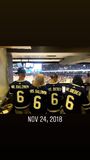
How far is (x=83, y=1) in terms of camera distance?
3504mm

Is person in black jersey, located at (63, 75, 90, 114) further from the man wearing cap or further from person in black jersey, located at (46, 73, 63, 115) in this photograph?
the man wearing cap

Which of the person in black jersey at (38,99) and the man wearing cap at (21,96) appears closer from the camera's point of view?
the person in black jersey at (38,99)

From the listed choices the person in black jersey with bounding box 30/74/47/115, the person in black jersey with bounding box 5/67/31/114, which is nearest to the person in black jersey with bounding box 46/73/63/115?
the person in black jersey with bounding box 30/74/47/115

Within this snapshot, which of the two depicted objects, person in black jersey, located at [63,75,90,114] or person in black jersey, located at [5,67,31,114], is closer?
person in black jersey, located at [63,75,90,114]

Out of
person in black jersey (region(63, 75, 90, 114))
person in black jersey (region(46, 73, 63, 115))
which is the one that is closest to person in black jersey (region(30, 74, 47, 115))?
→ person in black jersey (region(46, 73, 63, 115))

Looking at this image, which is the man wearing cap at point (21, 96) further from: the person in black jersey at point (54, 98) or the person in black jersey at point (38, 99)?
the person in black jersey at point (54, 98)

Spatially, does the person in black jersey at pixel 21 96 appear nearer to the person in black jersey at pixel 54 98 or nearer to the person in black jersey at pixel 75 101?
the person in black jersey at pixel 54 98

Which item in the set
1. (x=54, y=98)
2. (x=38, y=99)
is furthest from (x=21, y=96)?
(x=54, y=98)

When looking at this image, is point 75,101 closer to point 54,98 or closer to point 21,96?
point 54,98

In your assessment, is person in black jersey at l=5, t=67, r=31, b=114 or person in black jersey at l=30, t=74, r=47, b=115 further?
person in black jersey at l=5, t=67, r=31, b=114

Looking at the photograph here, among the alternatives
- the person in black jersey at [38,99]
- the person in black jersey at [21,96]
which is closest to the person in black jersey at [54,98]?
the person in black jersey at [38,99]

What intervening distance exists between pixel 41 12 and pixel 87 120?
5.16 feet

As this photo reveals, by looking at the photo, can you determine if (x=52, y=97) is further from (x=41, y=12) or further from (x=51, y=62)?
(x=51, y=62)

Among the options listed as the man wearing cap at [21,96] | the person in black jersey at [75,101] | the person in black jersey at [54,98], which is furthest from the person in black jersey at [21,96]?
the person in black jersey at [75,101]
